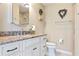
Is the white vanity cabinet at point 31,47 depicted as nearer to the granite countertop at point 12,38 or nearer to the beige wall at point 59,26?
the granite countertop at point 12,38

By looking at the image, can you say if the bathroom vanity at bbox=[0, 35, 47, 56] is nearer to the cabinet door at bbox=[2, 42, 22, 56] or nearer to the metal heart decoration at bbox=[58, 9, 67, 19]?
the cabinet door at bbox=[2, 42, 22, 56]

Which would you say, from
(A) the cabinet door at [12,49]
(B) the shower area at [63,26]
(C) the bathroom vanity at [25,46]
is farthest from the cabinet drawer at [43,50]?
(A) the cabinet door at [12,49]

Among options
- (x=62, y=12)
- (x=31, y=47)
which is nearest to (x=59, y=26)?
(x=62, y=12)

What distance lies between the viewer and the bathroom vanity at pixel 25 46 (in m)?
1.29

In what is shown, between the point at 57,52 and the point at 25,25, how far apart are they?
0.45 m

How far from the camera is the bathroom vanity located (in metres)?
1.29

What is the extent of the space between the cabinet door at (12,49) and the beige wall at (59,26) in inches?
13.4

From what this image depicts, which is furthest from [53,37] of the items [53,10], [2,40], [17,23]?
[2,40]

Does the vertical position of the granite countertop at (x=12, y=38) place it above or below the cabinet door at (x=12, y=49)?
above

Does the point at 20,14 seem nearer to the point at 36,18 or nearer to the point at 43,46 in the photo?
the point at 36,18

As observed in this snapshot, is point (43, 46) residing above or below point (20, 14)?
below

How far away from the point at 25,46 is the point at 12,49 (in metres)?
0.16

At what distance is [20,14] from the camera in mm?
1476

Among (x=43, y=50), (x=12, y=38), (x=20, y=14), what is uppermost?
(x=20, y=14)
